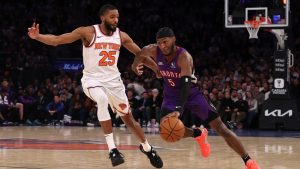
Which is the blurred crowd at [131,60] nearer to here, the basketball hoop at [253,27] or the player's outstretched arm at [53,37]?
the basketball hoop at [253,27]

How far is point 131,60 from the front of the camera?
21.9 meters

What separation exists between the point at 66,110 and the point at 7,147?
819 centimetres

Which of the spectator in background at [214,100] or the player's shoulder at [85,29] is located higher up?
the player's shoulder at [85,29]

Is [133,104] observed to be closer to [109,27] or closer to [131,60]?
[131,60]

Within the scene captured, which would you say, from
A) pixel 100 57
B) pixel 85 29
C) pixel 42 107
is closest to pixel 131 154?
pixel 100 57

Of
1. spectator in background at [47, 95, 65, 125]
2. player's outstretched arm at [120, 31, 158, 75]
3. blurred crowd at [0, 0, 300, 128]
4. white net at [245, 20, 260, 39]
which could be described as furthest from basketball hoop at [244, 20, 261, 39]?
player's outstretched arm at [120, 31, 158, 75]

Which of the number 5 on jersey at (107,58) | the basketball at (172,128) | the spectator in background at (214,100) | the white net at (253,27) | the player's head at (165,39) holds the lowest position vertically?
the spectator in background at (214,100)

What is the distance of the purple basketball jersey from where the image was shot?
256 inches

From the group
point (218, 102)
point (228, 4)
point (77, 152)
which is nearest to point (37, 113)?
point (218, 102)

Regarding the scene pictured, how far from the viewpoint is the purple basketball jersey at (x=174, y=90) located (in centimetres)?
650

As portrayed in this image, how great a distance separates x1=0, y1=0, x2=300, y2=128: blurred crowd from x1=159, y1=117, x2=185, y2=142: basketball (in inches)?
360

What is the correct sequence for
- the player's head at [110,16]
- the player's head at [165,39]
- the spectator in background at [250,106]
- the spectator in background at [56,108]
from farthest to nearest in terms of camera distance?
the spectator in background at [56,108] < the spectator in background at [250,106] < the player's head at [110,16] < the player's head at [165,39]

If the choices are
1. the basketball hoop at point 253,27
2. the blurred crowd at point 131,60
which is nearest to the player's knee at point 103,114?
the basketball hoop at point 253,27

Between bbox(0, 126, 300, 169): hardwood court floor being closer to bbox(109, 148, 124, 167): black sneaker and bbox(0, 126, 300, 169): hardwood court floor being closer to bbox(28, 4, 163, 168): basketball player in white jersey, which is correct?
bbox(109, 148, 124, 167): black sneaker
